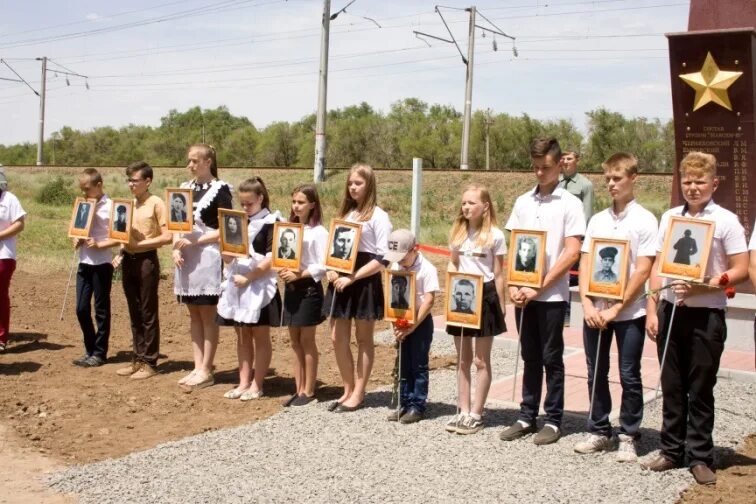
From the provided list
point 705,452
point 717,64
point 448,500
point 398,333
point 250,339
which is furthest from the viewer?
point 717,64

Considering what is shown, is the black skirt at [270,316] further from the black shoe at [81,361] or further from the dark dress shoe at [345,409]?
the black shoe at [81,361]

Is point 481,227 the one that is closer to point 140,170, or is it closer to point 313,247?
point 313,247

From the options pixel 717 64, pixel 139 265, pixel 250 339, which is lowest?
pixel 250 339

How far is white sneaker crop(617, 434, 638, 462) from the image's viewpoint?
19.1ft

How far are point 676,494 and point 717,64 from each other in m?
5.66

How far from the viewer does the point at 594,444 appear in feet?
19.6

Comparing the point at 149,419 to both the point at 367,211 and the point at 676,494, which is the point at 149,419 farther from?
the point at 676,494

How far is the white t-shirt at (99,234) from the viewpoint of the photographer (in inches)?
354

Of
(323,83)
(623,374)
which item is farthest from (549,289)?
(323,83)

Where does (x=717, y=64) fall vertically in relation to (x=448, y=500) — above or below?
above

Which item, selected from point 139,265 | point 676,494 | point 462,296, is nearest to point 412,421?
point 462,296

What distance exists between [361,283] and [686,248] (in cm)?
250

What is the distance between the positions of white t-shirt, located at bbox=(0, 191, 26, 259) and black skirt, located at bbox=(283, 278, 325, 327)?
3721 mm

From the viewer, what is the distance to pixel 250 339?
7.90 meters
